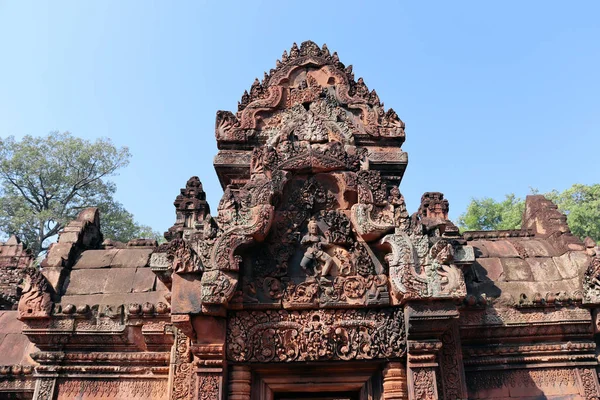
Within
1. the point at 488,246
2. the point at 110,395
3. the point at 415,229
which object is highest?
the point at 488,246

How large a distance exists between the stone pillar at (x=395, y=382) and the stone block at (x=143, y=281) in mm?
3515

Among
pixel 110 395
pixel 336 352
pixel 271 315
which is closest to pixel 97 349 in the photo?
pixel 110 395

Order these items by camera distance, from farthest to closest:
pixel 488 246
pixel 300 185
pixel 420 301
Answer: pixel 488 246 → pixel 300 185 → pixel 420 301

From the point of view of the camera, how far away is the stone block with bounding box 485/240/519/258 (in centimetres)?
748

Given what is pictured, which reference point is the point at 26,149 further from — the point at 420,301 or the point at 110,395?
the point at 420,301

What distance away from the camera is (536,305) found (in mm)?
6344

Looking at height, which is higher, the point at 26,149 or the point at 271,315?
the point at 26,149

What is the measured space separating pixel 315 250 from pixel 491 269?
2.95 meters

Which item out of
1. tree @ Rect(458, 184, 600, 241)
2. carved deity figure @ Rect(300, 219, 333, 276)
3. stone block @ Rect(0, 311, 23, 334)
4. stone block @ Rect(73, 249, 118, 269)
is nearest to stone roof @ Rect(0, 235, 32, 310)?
stone block @ Rect(0, 311, 23, 334)

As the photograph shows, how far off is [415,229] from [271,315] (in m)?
1.97

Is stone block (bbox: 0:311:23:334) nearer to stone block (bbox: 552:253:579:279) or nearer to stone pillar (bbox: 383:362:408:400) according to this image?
stone pillar (bbox: 383:362:408:400)

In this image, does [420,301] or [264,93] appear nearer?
[420,301]

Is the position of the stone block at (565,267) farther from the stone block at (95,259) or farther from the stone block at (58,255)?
the stone block at (58,255)

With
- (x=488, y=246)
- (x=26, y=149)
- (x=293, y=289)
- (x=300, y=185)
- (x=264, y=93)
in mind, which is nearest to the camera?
(x=293, y=289)
